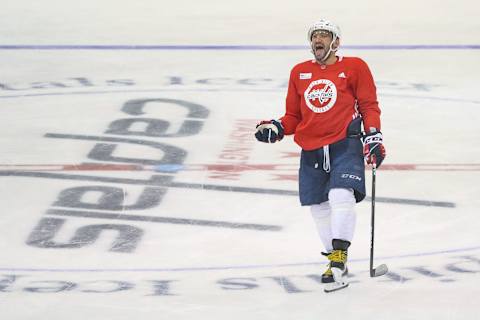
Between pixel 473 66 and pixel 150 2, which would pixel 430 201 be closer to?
pixel 473 66

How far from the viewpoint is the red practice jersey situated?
6.73 metres

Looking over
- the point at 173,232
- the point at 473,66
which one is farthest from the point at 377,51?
the point at 173,232

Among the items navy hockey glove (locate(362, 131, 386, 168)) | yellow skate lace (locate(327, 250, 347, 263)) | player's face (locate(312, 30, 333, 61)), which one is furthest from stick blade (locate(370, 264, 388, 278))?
player's face (locate(312, 30, 333, 61))

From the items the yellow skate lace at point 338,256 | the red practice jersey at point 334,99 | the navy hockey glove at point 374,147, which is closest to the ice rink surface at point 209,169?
the yellow skate lace at point 338,256

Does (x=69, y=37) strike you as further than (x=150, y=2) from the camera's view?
No

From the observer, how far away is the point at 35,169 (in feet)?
30.8

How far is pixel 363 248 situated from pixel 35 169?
2.73 metres

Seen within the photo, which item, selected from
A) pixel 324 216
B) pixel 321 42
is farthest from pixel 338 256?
pixel 321 42

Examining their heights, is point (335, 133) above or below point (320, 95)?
below

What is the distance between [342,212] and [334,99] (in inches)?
20.8

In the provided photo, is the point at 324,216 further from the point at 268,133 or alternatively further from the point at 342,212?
the point at 268,133

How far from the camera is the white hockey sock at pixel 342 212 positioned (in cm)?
667

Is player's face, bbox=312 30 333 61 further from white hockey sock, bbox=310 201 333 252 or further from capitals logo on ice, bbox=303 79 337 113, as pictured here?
white hockey sock, bbox=310 201 333 252

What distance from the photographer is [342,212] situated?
6.67 meters
